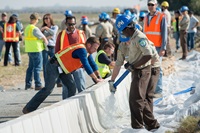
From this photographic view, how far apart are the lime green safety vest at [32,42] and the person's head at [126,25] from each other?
6928 millimetres

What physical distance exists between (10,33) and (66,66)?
11.9 meters

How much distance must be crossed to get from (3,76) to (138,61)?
32.7 ft

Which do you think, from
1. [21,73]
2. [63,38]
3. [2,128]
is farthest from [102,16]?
[2,128]

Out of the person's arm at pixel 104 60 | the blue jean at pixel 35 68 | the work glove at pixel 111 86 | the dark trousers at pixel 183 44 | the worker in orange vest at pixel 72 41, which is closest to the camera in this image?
the work glove at pixel 111 86

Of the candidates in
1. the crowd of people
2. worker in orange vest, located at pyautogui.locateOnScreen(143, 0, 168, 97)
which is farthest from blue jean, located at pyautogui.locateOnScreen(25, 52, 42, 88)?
worker in orange vest, located at pyautogui.locateOnScreen(143, 0, 168, 97)

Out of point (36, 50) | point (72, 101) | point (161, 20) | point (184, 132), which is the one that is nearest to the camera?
point (184, 132)

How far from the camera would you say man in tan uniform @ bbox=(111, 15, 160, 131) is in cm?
897

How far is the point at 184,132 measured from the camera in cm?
821

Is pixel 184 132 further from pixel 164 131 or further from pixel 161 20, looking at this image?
pixel 161 20

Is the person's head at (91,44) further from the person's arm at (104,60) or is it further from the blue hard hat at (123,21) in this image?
the blue hard hat at (123,21)

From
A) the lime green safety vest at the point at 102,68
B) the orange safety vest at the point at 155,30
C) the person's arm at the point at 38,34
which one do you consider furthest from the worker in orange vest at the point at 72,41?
the person's arm at the point at 38,34

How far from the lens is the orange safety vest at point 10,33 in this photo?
22344 millimetres

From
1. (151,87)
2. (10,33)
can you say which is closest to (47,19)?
(151,87)

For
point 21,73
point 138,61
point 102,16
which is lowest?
point 21,73
